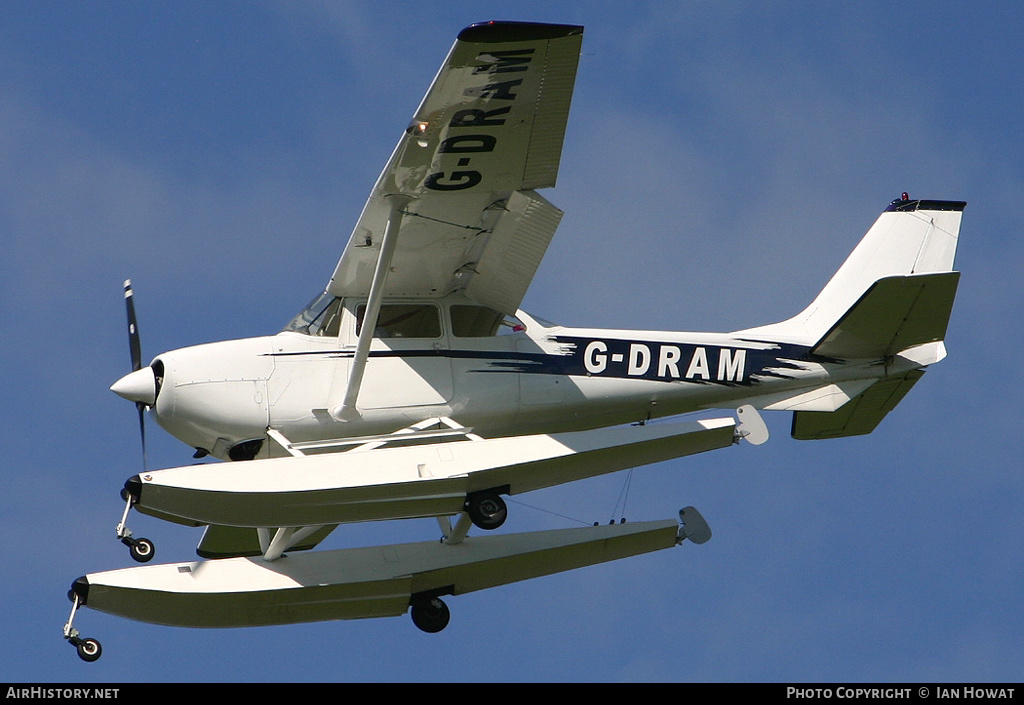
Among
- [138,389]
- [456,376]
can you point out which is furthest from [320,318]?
[138,389]

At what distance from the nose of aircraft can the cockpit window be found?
56.2 inches

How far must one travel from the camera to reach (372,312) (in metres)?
12.6

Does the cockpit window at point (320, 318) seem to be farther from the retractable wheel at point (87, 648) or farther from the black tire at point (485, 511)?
the retractable wheel at point (87, 648)

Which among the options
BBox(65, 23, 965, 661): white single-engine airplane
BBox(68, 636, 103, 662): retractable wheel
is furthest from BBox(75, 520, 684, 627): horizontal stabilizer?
BBox(68, 636, 103, 662): retractable wheel

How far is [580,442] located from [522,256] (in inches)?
73.9

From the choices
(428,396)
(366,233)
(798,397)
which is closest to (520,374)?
(428,396)

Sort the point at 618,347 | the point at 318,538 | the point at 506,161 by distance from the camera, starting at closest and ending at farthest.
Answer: the point at 506,161 → the point at 618,347 → the point at 318,538

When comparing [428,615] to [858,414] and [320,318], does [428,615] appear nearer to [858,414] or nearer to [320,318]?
[320,318]

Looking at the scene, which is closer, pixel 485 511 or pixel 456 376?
pixel 485 511

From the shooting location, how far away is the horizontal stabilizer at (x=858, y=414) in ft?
47.9

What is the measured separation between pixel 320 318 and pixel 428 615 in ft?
10.3

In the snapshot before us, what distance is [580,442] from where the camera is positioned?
12.6m

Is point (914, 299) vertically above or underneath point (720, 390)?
above

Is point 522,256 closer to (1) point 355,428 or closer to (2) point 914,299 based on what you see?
(1) point 355,428
